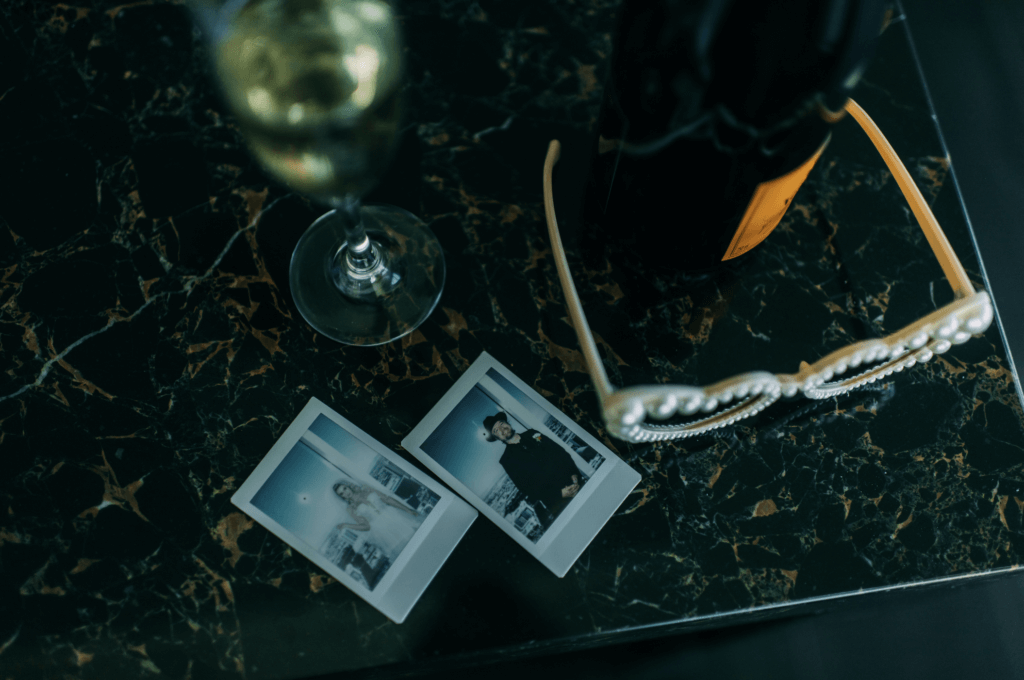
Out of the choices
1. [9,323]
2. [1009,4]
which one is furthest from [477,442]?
[1009,4]

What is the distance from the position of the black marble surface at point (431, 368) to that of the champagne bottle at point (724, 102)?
0.46ft

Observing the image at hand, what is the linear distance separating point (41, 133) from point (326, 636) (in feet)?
1.82

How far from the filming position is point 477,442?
588mm

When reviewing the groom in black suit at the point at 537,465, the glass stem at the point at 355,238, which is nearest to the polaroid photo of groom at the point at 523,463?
the groom in black suit at the point at 537,465

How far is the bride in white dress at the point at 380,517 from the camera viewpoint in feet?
1.86

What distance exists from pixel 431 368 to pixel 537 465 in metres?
0.13

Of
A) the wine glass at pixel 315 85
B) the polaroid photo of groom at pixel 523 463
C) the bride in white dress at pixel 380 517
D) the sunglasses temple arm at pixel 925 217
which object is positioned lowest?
the bride in white dress at pixel 380 517

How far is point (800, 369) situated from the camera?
1.57ft

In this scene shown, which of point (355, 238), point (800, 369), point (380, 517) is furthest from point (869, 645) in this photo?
point (355, 238)

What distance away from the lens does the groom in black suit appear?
580 mm

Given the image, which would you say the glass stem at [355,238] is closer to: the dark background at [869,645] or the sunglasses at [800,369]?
the sunglasses at [800,369]

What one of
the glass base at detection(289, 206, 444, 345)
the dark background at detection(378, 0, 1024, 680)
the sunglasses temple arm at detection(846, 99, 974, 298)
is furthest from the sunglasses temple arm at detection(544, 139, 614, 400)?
the dark background at detection(378, 0, 1024, 680)

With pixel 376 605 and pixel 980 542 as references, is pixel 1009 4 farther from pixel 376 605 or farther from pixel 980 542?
pixel 376 605

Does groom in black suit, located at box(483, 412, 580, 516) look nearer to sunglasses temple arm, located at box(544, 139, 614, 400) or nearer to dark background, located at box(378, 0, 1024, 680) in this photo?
sunglasses temple arm, located at box(544, 139, 614, 400)
